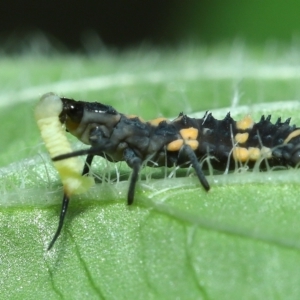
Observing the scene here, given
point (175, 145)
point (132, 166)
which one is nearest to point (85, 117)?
point (132, 166)

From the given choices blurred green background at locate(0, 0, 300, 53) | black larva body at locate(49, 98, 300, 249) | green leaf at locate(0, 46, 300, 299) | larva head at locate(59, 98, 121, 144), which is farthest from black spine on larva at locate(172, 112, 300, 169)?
blurred green background at locate(0, 0, 300, 53)

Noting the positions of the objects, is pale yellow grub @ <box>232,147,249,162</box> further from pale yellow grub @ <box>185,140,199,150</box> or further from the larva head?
the larva head

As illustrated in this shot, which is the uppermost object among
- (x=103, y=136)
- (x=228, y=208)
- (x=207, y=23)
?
(x=207, y=23)

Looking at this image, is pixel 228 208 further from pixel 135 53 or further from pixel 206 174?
pixel 135 53

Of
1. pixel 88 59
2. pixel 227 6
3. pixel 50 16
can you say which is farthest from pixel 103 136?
pixel 50 16

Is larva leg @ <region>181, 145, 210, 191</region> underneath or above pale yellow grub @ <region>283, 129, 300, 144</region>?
underneath

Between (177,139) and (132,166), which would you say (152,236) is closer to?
(132,166)
